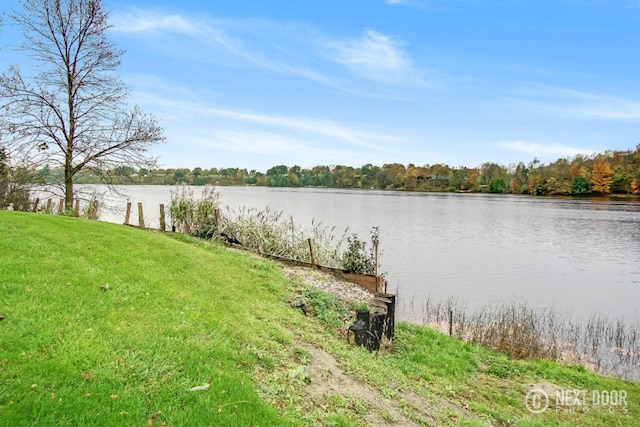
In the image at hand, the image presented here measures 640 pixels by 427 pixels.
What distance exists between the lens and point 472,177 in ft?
398

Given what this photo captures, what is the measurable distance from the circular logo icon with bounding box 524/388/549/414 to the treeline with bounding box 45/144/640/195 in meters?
50.7

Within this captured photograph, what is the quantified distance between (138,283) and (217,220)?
30.6ft

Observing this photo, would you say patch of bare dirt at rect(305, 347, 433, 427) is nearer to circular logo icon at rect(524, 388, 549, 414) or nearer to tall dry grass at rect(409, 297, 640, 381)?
circular logo icon at rect(524, 388, 549, 414)

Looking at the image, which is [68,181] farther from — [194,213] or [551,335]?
[551,335]

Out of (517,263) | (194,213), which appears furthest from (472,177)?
(194,213)

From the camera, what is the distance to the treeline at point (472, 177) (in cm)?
8425

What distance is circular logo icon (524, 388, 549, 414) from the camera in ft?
23.4

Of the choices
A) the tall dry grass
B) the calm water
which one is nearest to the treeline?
the calm water

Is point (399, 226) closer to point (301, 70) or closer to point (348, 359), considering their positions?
point (301, 70)

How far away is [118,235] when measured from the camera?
401 inches

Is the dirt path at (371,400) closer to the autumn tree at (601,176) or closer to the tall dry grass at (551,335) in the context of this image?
the tall dry grass at (551,335)

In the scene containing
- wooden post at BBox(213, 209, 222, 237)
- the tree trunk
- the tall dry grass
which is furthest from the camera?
wooden post at BBox(213, 209, 222, 237)

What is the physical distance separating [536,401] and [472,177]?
402 ft

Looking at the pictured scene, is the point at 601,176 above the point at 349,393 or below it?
above
